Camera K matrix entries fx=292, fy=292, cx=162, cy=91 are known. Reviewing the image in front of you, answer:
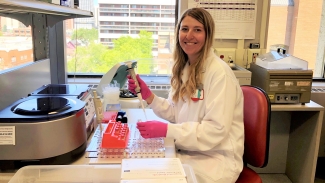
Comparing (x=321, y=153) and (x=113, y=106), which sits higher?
(x=113, y=106)

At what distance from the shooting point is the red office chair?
1436mm

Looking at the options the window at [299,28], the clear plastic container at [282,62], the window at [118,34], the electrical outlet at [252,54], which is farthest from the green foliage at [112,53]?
the window at [299,28]

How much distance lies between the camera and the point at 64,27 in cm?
253

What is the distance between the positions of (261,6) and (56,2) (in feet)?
6.23

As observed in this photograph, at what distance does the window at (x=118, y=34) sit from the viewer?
8.55ft

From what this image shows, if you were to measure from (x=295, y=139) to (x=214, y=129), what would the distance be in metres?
1.50

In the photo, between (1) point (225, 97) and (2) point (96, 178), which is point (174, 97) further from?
(2) point (96, 178)

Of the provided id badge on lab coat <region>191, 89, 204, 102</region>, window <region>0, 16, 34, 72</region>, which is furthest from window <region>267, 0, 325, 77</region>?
window <region>0, 16, 34, 72</region>

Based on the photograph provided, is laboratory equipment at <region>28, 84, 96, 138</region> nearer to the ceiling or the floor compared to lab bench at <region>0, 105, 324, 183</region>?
nearer to the ceiling

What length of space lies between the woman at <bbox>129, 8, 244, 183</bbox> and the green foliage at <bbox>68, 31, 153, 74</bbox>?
1.15 metres

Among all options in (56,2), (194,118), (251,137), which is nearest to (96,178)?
(194,118)

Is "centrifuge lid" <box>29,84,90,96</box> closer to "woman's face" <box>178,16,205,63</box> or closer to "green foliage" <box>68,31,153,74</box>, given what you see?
"woman's face" <box>178,16,205,63</box>

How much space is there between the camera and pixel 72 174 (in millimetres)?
996

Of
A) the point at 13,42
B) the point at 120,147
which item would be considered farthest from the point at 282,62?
the point at 13,42
